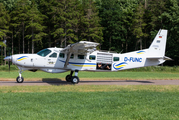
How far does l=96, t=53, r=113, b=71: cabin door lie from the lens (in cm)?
1714

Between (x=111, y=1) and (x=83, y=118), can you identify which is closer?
(x=83, y=118)

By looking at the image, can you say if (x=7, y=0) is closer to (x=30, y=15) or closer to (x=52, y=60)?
(x=30, y=15)

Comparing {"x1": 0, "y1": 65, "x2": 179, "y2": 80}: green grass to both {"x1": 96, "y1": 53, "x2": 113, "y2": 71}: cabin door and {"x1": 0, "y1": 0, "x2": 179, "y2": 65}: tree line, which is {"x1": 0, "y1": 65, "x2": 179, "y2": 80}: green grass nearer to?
{"x1": 96, "y1": 53, "x2": 113, "y2": 71}: cabin door

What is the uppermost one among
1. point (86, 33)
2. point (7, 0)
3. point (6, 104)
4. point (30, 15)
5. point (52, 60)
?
point (7, 0)

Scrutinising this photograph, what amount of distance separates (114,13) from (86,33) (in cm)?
1193

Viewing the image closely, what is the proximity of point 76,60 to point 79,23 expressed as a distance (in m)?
35.0

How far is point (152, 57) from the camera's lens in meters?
18.1

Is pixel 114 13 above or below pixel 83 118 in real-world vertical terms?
above

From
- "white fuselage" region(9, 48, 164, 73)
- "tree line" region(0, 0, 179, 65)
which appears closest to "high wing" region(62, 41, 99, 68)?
"white fuselage" region(9, 48, 164, 73)

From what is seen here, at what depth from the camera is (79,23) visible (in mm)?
50531

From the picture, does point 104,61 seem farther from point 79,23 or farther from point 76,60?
point 79,23

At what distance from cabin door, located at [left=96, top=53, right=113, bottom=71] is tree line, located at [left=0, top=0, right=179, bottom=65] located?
28.6m

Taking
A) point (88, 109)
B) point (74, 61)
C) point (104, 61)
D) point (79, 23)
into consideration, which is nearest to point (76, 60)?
point (74, 61)

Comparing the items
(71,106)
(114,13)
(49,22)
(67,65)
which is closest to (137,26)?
(114,13)
